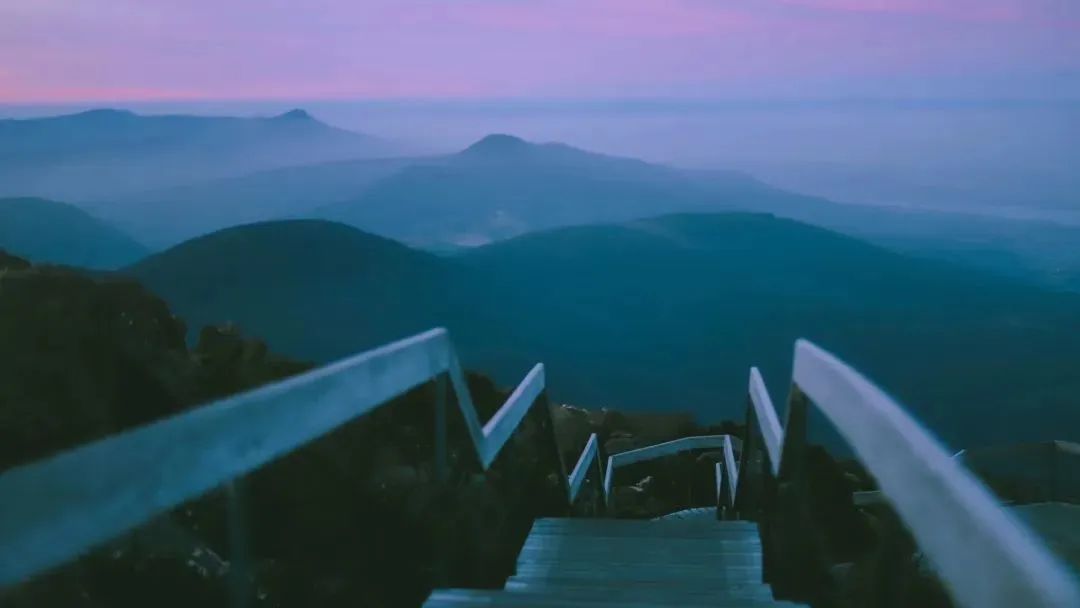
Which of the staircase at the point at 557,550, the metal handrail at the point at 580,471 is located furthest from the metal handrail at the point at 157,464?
the metal handrail at the point at 580,471

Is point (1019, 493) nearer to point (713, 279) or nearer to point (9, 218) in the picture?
point (9, 218)

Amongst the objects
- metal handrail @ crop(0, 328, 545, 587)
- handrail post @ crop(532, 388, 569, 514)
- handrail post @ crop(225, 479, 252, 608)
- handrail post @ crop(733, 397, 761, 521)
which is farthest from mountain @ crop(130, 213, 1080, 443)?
handrail post @ crop(225, 479, 252, 608)

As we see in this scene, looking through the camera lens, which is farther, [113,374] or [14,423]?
[113,374]

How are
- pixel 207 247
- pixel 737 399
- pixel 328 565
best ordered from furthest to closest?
pixel 737 399, pixel 207 247, pixel 328 565

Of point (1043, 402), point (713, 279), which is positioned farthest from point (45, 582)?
point (713, 279)

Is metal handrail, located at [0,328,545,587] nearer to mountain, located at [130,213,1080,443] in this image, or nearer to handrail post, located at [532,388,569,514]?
handrail post, located at [532,388,569,514]

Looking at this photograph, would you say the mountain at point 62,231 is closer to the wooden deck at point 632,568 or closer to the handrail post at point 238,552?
the wooden deck at point 632,568
